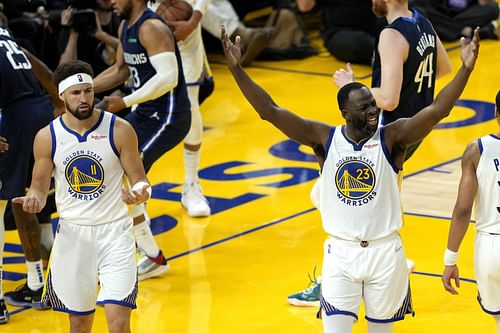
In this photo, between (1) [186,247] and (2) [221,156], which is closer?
(1) [186,247]

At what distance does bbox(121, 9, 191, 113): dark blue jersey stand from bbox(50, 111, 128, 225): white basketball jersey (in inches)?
85.8

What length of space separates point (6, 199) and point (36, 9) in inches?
236

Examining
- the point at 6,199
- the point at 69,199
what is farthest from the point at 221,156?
the point at 69,199

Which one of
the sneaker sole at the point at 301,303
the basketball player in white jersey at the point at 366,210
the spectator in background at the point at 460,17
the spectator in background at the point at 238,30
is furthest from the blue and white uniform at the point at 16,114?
the spectator in background at the point at 460,17

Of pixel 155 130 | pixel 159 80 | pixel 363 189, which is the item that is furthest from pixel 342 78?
pixel 155 130

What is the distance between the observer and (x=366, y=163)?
5969 mm

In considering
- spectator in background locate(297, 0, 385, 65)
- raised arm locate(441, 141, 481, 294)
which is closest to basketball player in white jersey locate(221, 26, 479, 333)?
raised arm locate(441, 141, 481, 294)

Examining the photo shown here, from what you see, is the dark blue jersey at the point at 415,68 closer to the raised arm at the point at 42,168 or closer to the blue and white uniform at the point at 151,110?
the blue and white uniform at the point at 151,110

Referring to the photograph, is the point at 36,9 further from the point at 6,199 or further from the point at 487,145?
the point at 487,145

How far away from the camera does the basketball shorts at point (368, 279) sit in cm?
596

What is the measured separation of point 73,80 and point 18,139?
1704mm

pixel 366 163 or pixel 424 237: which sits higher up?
pixel 366 163

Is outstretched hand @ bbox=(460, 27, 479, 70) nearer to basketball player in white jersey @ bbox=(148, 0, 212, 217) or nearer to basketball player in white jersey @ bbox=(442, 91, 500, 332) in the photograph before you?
basketball player in white jersey @ bbox=(442, 91, 500, 332)

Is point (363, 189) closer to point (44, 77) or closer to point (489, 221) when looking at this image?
point (489, 221)
